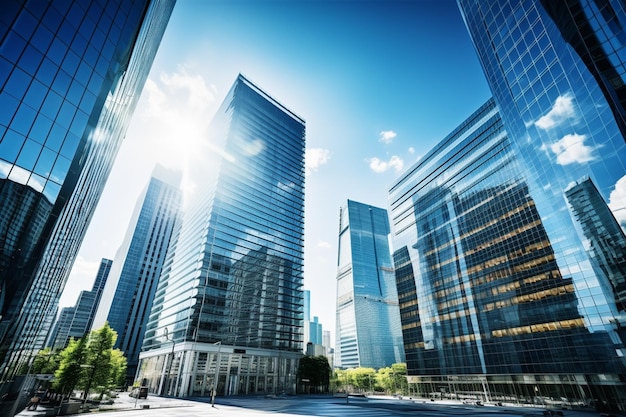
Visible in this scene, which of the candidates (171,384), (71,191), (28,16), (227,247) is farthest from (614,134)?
(171,384)

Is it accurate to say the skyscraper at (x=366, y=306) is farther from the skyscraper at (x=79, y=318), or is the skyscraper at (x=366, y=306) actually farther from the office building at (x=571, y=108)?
the skyscraper at (x=79, y=318)

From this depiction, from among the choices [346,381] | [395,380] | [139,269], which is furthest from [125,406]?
[139,269]

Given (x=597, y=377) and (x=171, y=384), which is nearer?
(x=597, y=377)

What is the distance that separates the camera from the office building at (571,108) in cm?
2839

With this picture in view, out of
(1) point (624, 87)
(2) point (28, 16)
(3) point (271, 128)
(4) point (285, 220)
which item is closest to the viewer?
(2) point (28, 16)

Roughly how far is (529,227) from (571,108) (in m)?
34.6

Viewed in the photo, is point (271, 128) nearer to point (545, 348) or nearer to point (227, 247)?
point (227, 247)

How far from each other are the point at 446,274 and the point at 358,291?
102423 mm

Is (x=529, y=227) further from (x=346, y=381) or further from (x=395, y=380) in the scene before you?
(x=346, y=381)

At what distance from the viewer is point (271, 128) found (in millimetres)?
103688

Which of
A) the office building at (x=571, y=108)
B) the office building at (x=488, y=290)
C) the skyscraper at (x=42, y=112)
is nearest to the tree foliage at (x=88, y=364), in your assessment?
the skyscraper at (x=42, y=112)

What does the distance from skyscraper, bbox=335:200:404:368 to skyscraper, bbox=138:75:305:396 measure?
298ft

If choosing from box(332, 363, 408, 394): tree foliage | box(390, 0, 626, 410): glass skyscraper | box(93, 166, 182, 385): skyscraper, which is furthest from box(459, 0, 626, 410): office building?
box(93, 166, 182, 385): skyscraper

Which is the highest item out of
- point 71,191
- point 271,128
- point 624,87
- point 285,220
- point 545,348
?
point 271,128
